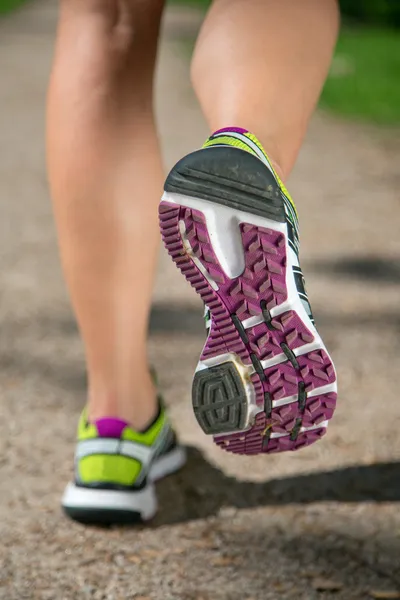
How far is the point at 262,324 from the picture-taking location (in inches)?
48.6

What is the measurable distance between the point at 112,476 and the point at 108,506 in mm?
50

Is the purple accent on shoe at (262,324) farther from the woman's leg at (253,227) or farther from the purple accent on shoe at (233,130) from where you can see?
the purple accent on shoe at (233,130)

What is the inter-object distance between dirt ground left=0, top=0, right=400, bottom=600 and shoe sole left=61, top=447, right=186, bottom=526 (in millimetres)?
21

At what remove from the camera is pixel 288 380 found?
1262 millimetres

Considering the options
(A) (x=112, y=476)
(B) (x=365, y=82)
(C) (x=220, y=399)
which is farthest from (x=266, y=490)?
(B) (x=365, y=82)

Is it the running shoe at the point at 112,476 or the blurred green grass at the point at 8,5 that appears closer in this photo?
the running shoe at the point at 112,476

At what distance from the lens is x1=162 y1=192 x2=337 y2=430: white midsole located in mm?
1183

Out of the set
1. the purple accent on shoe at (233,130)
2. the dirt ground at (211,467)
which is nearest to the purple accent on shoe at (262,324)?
the purple accent on shoe at (233,130)

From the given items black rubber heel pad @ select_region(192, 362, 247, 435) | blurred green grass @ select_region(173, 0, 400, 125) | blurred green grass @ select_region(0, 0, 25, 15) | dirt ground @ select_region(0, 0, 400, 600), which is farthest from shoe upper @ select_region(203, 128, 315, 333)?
blurred green grass @ select_region(0, 0, 25, 15)

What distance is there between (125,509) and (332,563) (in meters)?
0.34

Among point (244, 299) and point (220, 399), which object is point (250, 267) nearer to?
point (244, 299)

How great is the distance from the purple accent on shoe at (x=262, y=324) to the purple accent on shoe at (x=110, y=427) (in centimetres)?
36

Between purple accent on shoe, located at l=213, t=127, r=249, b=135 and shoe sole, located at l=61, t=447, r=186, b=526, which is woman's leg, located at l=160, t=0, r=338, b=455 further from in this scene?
shoe sole, located at l=61, t=447, r=186, b=526

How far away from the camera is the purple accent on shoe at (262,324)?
119cm
